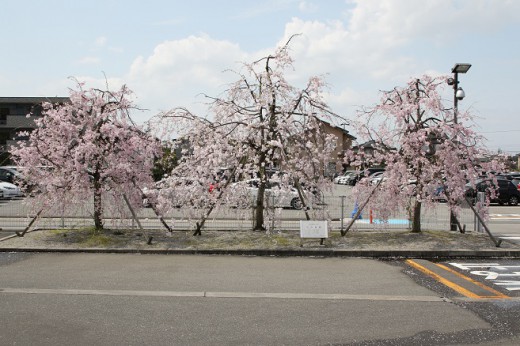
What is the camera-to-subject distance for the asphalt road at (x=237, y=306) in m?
5.27

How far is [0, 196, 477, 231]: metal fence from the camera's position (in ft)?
40.5

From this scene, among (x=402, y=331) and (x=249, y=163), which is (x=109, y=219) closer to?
(x=249, y=163)

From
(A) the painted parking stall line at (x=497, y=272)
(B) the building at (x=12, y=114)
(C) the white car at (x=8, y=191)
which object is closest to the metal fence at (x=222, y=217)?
(A) the painted parking stall line at (x=497, y=272)

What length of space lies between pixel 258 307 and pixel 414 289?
268 centimetres

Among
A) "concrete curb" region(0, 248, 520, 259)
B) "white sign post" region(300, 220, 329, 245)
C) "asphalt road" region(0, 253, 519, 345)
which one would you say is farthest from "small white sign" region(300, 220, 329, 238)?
"asphalt road" region(0, 253, 519, 345)

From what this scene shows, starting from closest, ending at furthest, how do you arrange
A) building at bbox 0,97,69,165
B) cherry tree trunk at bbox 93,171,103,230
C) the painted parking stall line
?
1. the painted parking stall line
2. cherry tree trunk at bbox 93,171,103,230
3. building at bbox 0,97,69,165

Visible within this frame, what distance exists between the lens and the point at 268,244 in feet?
36.7

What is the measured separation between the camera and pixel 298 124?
1295 centimetres

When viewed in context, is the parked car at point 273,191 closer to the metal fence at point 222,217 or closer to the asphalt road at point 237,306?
the metal fence at point 222,217

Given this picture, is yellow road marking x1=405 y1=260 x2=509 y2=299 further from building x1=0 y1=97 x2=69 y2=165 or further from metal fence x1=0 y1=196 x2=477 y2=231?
building x1=0 y1=97 x2=69 y2=165

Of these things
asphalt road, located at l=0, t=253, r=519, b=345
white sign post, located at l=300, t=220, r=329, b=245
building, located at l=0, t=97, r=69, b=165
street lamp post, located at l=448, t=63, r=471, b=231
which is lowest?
asphalt road, located at l=0, t=253, r=519, b=345

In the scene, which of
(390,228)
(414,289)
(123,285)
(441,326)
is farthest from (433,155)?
(123,285)

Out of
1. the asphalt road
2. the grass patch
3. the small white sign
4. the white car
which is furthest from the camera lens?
the white car

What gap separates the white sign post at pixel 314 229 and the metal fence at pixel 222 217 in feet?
3.61
